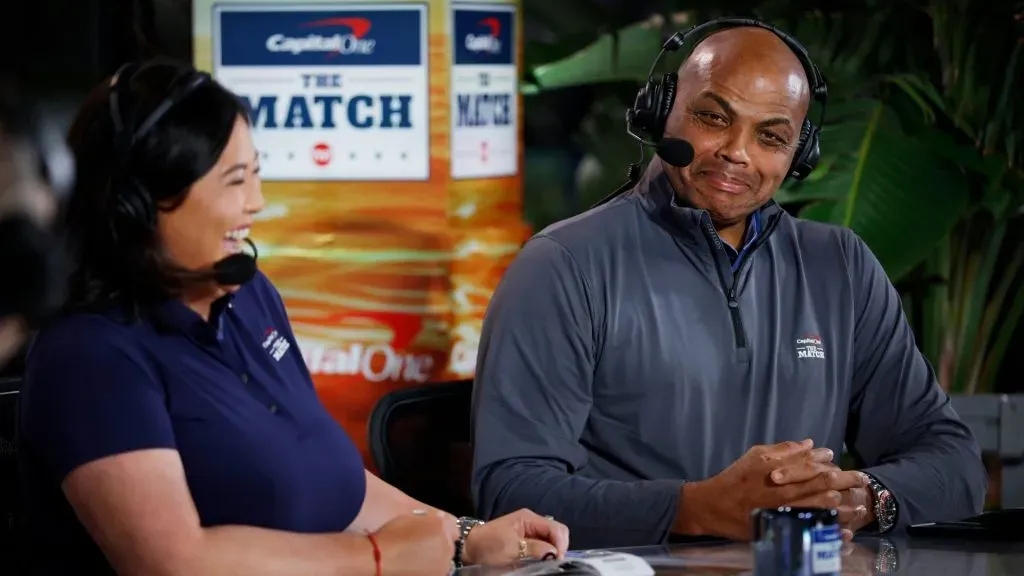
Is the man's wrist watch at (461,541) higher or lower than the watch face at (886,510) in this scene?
higher

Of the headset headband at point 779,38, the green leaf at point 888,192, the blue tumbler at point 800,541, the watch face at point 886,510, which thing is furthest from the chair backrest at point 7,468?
the green leaf at point 888,192

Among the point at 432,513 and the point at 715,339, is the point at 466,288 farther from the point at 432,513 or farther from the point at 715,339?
the point at 432,513

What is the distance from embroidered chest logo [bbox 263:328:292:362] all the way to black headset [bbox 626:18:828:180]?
29.7 inches

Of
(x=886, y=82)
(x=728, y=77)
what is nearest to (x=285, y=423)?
(x=728, y=77)

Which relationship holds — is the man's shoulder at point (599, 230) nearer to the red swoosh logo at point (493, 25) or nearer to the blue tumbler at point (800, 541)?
the blue tumbler at point (800, 541)

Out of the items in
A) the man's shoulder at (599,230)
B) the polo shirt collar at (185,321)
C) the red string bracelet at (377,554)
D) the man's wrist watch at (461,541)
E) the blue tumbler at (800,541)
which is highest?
the man's shoulder at (599,230)

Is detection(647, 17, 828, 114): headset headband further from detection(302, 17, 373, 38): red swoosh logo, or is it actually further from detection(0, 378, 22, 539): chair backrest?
detection(0, 378, 22, 539): chair backrest

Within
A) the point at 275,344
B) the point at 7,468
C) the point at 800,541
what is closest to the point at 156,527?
the point at 275,344

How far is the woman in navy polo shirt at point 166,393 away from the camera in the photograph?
162cm

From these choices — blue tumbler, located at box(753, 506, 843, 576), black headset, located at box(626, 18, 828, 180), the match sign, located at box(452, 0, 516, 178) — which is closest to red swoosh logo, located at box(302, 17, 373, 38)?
the match sign, located at box(452, 0, 516, 178)

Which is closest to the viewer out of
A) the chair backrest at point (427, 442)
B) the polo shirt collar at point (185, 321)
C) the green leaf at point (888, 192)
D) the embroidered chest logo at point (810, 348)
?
the polo shirt collar at point (185, 321)

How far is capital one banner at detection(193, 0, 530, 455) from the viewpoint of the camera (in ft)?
10.3

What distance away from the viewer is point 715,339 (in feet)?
7.77

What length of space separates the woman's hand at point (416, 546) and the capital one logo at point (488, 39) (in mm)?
1564
